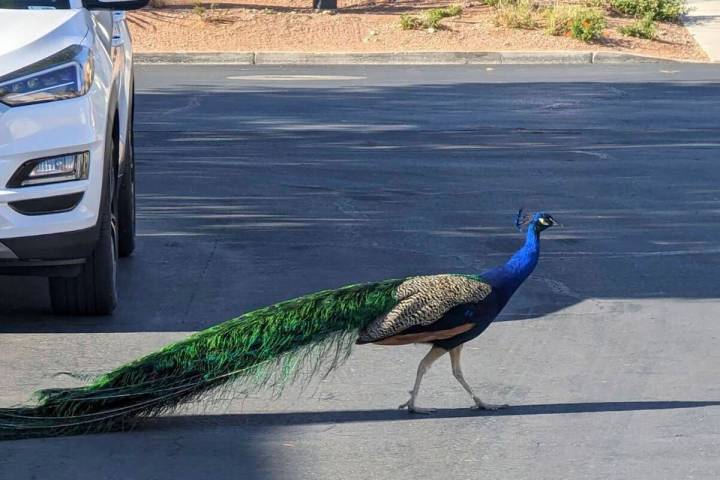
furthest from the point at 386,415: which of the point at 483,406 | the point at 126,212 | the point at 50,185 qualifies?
the point at 126,212

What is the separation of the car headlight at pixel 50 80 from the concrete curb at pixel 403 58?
15.7 metres

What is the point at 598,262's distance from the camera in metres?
8.88

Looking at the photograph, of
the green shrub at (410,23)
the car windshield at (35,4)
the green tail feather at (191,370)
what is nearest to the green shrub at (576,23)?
the green shrub at (410,23)

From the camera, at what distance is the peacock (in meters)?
5.29

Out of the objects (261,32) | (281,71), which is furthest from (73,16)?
(261,32)

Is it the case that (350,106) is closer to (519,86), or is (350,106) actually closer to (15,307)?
(519,86)

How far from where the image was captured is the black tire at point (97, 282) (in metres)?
7.07

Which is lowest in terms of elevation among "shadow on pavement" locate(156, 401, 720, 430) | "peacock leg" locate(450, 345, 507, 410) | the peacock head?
"shadow on pavement" locate(156, 401, 720, 430)

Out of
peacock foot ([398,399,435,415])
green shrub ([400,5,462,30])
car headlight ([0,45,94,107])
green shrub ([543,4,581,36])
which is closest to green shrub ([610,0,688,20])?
green shrub ([543,4,581,36])

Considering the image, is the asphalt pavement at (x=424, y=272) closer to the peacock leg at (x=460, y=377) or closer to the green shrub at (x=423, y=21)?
the peacock leg at (x=460, y=377)

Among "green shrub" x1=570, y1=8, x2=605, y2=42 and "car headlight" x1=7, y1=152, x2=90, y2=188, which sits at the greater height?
"car headlight" x1=7, y1=152, x2=90, y2=188

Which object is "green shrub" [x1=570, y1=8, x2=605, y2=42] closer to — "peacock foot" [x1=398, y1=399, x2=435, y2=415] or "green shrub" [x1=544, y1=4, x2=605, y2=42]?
"green shrub" [x1=544, y1=4, x2=605, y2=42]

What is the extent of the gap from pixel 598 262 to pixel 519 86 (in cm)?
1009

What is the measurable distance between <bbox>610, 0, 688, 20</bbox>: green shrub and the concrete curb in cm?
295
